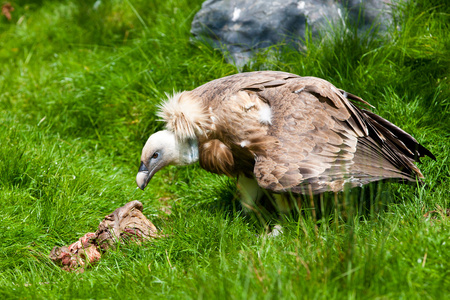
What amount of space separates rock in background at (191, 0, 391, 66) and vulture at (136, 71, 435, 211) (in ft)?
4.42

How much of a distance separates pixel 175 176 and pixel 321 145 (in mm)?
1877

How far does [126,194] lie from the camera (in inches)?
174

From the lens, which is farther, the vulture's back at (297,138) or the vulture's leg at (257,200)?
the vulture's leg at (257,200)

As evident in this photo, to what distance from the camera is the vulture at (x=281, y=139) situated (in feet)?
10.7

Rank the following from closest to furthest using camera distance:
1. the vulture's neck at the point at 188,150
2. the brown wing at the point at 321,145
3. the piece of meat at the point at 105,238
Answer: the brown wing at the point at 321,145
the piece of meat at the point at 105,238
the vulture's neck at the point at 188,150

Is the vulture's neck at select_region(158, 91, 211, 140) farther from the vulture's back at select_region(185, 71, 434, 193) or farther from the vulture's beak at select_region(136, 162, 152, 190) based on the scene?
the vulture's beak at select_region(136, 162, 152, 190)

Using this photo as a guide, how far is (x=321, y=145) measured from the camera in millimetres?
3361

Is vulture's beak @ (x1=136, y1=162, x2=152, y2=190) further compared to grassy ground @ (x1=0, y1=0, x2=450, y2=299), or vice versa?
vulture's beak @ (x1=136, y1=162, x2=152, y2=190)

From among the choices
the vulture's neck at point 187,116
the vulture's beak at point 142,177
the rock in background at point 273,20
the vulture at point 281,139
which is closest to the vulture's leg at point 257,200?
the vulture at point 281,139

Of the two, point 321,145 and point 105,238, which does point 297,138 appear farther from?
point 105,238

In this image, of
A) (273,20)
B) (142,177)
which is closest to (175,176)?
(142,177)

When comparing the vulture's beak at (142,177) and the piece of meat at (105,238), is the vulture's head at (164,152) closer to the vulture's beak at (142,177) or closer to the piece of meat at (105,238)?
the vulture's beak at (142,177)

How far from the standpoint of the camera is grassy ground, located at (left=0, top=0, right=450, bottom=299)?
2547 mm

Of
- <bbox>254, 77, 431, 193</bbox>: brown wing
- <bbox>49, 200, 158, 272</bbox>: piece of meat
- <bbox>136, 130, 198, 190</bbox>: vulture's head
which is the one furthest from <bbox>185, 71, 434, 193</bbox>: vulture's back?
<bbox>49, 200, 158, 272</bbox>: piece of meat
